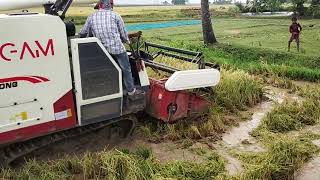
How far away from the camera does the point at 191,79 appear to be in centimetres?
718

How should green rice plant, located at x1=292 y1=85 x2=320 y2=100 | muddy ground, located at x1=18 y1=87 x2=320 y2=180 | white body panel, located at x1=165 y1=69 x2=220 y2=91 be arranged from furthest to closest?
green rice plant, located at x1=292 y1=85 x2=320 y2=100
white body panel, located at x1=165 y1=69 x2=220 y2=91
muddy ground, located at x1=18 y1=87 x2=320 y2=180

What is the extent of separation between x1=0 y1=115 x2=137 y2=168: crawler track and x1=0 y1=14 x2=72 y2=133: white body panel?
20.0 inches

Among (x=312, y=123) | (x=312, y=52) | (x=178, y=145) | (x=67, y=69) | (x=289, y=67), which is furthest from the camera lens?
(x=312, y=52)

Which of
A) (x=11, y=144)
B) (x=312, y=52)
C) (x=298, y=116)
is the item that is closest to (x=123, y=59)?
(x=11, y=144)

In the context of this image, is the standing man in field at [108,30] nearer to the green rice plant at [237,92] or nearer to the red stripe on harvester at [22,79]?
the red stripe on harvester at [22,79]

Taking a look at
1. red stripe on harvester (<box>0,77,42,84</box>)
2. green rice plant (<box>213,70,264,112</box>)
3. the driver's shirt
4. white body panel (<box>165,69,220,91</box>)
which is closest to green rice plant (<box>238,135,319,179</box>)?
white body panel (<box>165,69,220,91</box>)

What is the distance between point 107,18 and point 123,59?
61 centimetres

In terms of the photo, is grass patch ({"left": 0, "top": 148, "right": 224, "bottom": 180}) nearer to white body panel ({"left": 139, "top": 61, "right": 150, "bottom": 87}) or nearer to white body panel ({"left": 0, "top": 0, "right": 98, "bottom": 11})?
white body panel ({"left": 139, "top": 61, "right": 150, "bottom": 87})

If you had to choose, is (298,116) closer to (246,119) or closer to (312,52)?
(246,119)

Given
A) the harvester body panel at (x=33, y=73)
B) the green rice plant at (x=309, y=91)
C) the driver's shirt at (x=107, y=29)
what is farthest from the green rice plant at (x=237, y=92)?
the harvester body panel at (x=33, y=73)

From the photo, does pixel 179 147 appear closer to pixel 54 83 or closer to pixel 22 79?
pixel 54 83

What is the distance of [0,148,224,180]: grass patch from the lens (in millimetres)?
5730

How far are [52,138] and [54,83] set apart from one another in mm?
858

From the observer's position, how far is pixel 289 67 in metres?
11.7
